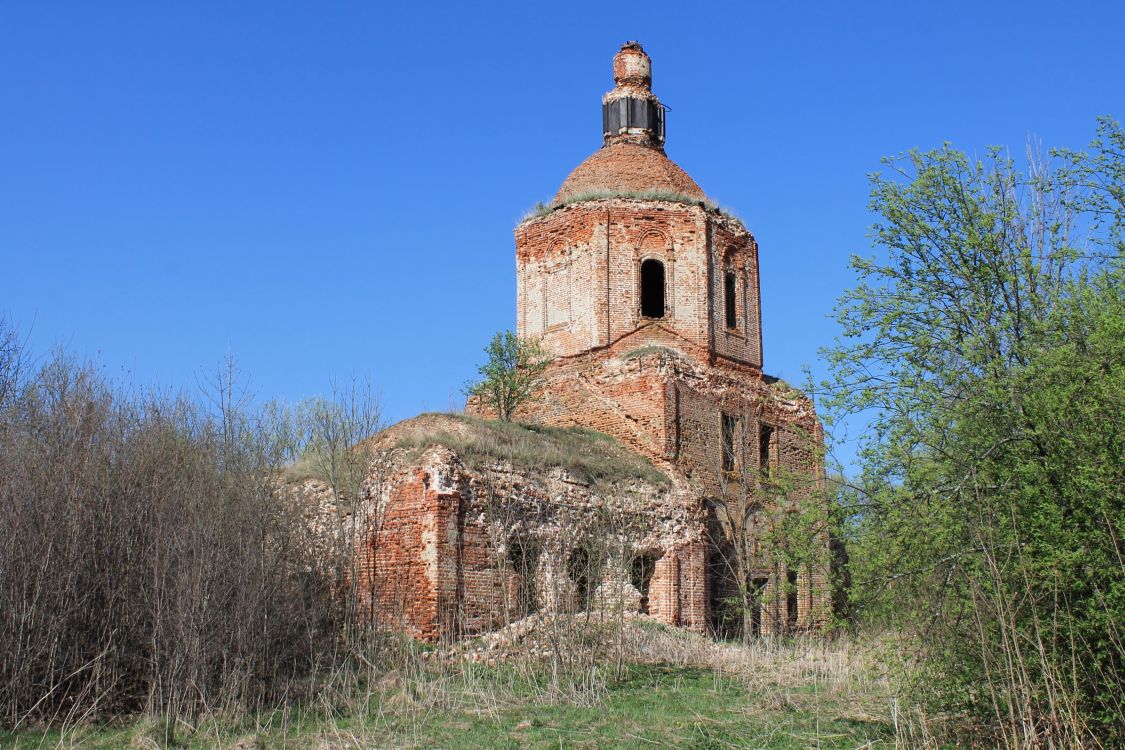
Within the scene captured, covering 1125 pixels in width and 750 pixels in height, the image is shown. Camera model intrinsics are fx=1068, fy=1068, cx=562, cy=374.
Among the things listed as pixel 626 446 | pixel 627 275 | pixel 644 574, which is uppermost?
pixel 627 275

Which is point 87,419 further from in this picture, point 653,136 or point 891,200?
point 653,136

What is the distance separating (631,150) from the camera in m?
24.7

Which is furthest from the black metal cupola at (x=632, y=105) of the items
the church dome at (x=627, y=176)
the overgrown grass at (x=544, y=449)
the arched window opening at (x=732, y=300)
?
the overgrown grass at (x=544, y=449)

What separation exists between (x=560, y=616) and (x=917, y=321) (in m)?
6.23

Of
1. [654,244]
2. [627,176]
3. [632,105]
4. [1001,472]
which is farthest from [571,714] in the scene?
[632,105]

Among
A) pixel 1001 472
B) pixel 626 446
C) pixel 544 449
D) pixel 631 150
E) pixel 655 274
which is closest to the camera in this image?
pixel 1001 472

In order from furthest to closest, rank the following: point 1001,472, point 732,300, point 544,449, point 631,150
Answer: point 631,150 → point 732,300 → point 544,449 → point 1001,472

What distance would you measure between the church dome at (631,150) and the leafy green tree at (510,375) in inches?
146

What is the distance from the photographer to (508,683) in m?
12.1

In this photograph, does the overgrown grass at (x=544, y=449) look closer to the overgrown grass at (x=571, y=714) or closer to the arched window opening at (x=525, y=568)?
the arched window opening at (x=525, y=568)

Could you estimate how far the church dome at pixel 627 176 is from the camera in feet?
77.1

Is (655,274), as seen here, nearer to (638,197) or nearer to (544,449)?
(638,197)

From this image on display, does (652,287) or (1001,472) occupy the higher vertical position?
(652,287)

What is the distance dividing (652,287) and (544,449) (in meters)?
7.17
